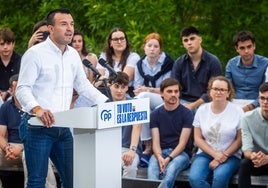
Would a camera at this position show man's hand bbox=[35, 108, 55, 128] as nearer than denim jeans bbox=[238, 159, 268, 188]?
Yes

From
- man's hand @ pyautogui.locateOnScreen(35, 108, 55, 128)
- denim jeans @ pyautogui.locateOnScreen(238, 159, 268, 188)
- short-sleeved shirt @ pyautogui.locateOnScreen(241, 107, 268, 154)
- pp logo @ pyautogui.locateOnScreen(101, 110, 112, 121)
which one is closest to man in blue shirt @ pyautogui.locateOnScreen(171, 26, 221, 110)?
short-sleeved shirt @ pyautogui.locateOnScreen(241, 107, 268, 154)

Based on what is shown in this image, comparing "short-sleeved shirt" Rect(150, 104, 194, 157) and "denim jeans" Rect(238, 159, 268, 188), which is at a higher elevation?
"short-sleeved shirt" Rect(150, 104, 194, 157)

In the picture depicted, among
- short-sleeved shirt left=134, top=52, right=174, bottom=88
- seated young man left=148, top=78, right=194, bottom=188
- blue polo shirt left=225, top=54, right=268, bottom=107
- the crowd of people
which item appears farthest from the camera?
short-sleeved shirt left=134, top=52, right=174, bottom=88

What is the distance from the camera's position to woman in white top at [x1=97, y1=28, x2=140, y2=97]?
9.30m

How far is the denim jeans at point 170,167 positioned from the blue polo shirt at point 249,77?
984 mm

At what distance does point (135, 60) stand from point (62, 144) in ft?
10.2

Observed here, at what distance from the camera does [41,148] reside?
6.25 meters

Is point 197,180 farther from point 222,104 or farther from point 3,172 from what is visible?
point 3,172

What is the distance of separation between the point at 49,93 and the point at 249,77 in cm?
292

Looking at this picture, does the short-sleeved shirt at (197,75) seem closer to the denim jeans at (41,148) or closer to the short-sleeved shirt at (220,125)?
the short-sleeved shirt at (220,125)

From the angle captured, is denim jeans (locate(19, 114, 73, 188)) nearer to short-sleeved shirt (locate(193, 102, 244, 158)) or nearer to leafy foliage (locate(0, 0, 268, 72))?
short-sleeved shirt (locate(193, 102, 244, 158))

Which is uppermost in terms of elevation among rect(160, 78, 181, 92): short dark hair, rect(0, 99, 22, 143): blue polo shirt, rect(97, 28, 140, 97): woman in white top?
rect(97, 28, 140, 97): woman in white top

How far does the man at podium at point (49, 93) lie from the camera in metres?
6.22

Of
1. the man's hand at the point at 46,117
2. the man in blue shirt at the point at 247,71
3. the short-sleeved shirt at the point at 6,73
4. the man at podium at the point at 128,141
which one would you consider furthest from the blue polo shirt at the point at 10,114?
the man's hand at the point at 46,117
